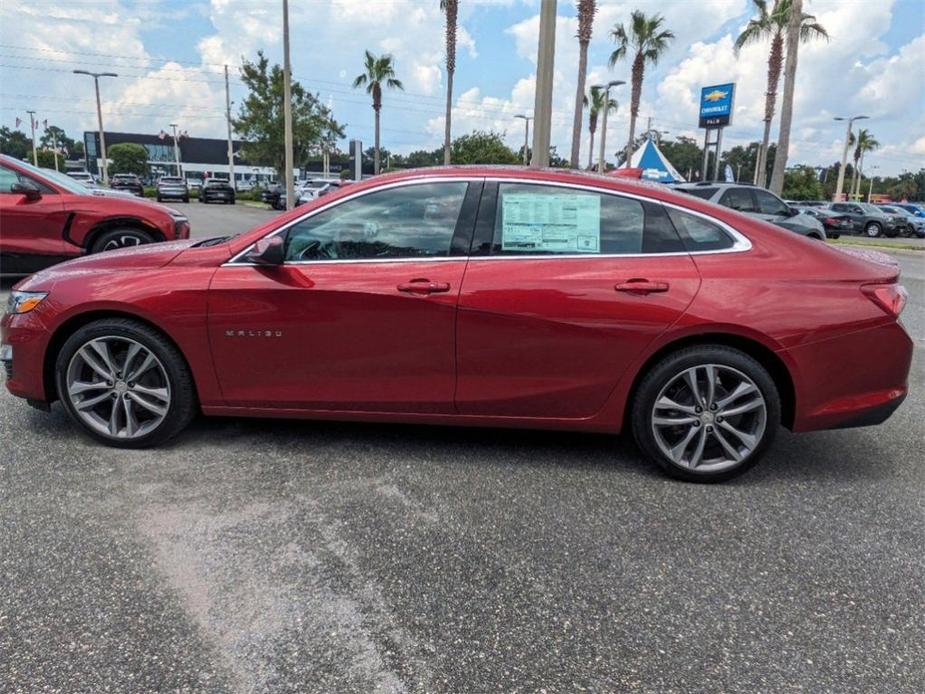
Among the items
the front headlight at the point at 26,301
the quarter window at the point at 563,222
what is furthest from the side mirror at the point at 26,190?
the quarter window at the point at 563,222

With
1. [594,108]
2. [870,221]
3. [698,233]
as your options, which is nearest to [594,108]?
[594,108]

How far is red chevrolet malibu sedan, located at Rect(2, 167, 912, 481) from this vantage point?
3422 millimetres

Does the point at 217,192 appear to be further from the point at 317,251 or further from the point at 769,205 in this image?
the point at 317,251

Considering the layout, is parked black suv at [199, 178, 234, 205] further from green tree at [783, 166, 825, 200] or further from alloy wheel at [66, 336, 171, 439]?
green tree at [783, 166, 825, 200]

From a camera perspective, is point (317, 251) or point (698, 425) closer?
point (698, 425)

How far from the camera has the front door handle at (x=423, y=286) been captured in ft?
11.4

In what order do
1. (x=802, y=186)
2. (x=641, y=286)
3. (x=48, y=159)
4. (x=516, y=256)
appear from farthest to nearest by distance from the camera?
1. (x=48, y=159)
2. (x=802, y=186)
3. (x=516, y=256)
4. (x=641, y=286)

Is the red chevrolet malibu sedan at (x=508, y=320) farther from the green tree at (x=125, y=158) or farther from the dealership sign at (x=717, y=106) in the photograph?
the green tree at (x=125, y=158)

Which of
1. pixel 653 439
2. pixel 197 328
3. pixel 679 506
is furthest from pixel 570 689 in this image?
pixel 197 328

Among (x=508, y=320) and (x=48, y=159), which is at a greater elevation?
(x=48, y=159)

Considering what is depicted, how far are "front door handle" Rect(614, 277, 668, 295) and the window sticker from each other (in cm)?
24

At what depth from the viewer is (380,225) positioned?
3.64 m

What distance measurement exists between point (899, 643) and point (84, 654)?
8.75 ft

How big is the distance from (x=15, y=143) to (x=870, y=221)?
134 metres
